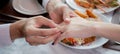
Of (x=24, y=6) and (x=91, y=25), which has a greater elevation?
(x=91, y=25)

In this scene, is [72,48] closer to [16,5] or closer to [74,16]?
[74,16]

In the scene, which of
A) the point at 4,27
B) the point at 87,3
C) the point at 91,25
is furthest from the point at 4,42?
the point at 87,3

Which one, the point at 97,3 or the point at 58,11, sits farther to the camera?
the point at 97,3

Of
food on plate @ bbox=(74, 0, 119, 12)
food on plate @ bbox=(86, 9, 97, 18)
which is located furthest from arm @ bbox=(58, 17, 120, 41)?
food on plate @ bbox=(74, 0, 119, 12)

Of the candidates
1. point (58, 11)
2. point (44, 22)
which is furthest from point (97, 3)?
point (44, 22)

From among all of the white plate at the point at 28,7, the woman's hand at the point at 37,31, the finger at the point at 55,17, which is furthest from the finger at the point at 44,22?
the white plate at the point at 28,7

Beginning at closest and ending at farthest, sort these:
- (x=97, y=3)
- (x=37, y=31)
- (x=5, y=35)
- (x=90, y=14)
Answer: (x=37, y=31) < (x=5, y=35) < (x=90, y=14) < (x=97, y=3)

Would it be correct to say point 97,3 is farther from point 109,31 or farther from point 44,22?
point 44,22
